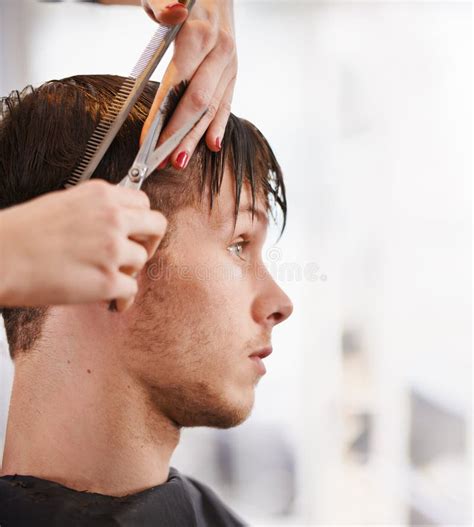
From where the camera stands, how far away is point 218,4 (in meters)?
1.27

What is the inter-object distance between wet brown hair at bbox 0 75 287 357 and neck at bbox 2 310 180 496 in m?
0.09

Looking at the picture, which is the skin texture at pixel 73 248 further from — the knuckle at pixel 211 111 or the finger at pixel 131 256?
the knuckle at pixel 211 111

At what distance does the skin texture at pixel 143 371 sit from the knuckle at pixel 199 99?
0.20 m

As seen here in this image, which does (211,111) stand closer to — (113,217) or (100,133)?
(100,133)

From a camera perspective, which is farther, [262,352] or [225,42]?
[262,352]

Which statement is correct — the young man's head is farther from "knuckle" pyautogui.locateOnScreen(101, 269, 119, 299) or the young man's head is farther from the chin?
"knuckle" pyautogui.locateOnScreen(101, 269, 119, 299)

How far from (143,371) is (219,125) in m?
0.46

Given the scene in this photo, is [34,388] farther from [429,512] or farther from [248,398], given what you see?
[429,512]

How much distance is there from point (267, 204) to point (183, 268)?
260 mm

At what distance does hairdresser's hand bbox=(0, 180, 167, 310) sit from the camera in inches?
30.3

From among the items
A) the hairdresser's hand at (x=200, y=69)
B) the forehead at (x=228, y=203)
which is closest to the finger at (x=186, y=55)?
the hairdresser's hand at (x=200, y=69)

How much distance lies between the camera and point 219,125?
48.9 inches

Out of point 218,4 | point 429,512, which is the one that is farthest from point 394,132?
point 218,4

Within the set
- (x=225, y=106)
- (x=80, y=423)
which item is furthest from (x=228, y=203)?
(x=80, y=423)
